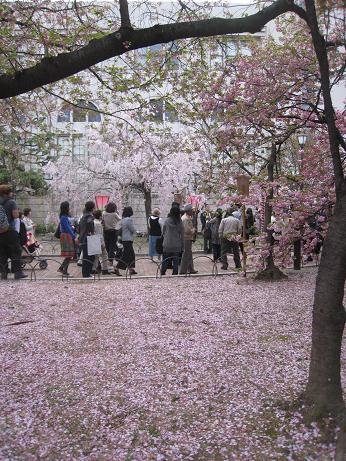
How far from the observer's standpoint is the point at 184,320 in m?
5.96

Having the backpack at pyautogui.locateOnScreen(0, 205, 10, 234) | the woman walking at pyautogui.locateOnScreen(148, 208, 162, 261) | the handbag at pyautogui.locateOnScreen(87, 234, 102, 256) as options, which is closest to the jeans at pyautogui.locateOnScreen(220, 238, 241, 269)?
the woman walking at pyautogui.locateOnScreen(148, 208, 162, 261)

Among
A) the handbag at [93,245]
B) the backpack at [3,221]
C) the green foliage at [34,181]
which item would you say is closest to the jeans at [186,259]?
the handbag at [93,245]

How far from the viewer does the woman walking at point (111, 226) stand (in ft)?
38.6

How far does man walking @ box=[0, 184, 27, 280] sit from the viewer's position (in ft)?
32.1

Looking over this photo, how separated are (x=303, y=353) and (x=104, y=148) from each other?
27506 mm

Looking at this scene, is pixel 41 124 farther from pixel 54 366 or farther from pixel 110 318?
pixel 54 366

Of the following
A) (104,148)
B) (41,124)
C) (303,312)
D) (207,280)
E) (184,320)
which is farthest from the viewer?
(104,148)

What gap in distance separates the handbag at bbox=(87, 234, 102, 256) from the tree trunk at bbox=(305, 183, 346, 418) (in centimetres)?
772

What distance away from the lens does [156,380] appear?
396 centimetres

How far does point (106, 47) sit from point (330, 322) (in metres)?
2.57

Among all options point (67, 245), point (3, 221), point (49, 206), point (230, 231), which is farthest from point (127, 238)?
point (49, 206)

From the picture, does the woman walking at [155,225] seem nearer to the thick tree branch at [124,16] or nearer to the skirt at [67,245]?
the skirt at [67,245]

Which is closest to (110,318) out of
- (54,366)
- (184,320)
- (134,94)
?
(184,320)

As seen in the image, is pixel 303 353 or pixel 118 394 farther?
pixel 303 353
